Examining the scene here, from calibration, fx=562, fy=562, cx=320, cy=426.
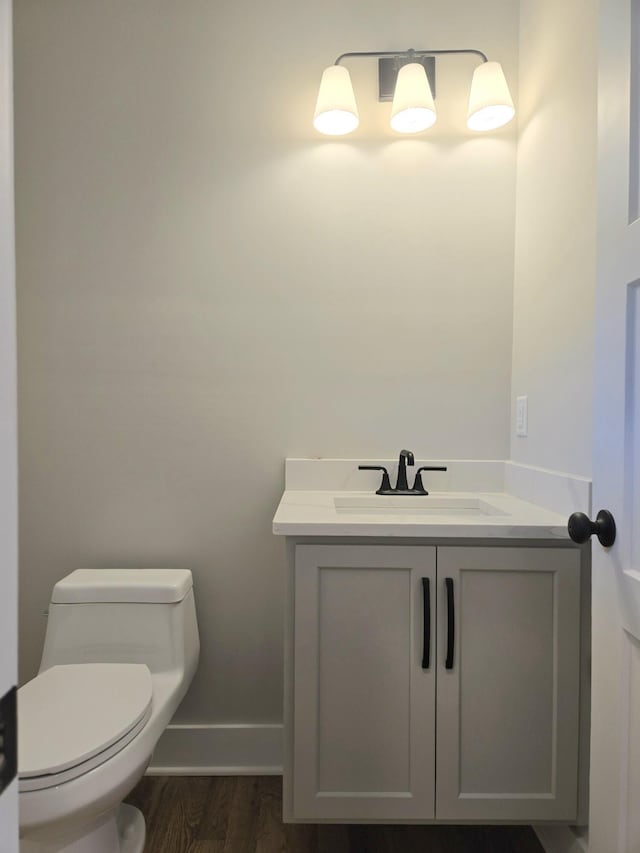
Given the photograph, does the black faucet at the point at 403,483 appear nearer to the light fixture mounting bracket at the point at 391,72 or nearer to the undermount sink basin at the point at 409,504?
the undermount sink basin at the point at 409,504

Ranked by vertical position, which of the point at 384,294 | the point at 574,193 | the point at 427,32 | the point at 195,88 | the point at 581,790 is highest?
the point at 427,32

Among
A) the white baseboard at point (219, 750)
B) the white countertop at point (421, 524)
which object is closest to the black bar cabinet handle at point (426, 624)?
the white countertop at point (421, 524)

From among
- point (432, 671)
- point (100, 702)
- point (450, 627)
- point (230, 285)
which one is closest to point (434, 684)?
point (432, 671)

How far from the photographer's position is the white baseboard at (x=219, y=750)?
73.3 inches

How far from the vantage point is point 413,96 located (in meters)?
1.72

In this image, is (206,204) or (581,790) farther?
(206,204)

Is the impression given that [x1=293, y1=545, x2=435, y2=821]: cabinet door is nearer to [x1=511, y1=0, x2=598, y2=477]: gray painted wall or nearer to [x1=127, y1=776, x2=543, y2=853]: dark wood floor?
[x1=127, y1=776, x2=543, y2=853]: dark wood floor

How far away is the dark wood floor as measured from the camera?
152cm

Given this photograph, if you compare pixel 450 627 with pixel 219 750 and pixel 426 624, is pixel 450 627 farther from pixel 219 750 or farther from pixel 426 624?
pixel 219 750

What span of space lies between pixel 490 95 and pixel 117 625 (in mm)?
1956

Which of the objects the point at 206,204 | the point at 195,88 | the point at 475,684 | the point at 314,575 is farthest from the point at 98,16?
the point at 475,684

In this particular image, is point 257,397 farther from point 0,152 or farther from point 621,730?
point 0,152

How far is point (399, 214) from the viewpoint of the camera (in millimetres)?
1904

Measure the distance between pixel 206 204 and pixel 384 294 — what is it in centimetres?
67
